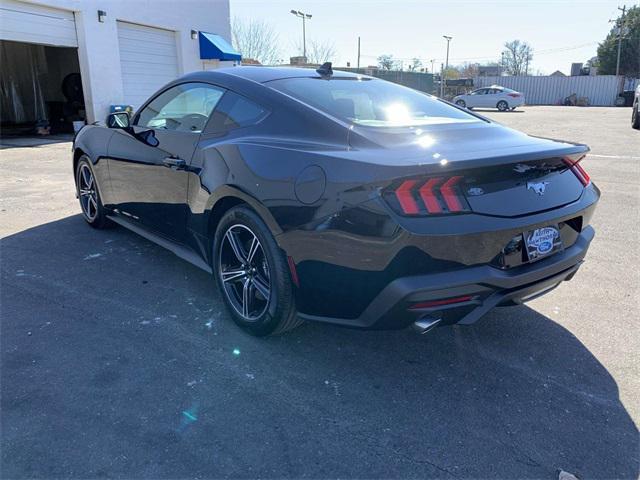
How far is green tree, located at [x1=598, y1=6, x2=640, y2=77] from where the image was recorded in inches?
2085

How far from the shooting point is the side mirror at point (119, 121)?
435 centimetres

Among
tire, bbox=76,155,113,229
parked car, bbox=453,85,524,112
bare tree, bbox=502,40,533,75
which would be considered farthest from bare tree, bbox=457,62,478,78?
tire, bbox=76,155,113,229

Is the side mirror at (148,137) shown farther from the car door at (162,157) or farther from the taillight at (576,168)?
the taillight at (576,168)

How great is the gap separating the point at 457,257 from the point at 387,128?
875 millimetres

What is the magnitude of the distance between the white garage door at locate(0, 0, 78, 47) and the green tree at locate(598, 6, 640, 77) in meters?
56.7

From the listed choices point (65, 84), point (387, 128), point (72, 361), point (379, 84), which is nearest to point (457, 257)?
point (387, 128)

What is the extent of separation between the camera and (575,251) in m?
2.74

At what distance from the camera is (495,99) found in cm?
3228

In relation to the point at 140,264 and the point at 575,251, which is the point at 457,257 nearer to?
the point at 575,251

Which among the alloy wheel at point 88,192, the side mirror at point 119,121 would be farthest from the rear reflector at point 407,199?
the alloy wheel at point 88,192

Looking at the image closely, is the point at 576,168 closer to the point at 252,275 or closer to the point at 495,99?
the point at 252,275

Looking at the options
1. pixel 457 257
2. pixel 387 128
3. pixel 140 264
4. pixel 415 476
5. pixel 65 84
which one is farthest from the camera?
pixel 65 84

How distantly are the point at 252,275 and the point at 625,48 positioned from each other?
210 ft

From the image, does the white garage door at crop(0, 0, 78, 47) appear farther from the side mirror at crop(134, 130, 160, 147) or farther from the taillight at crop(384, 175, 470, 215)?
the taillight at crop(384, 175, 470, 215)
